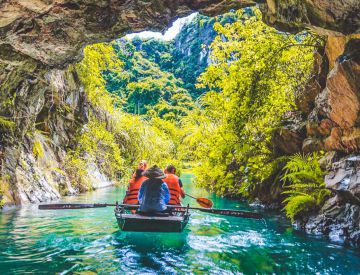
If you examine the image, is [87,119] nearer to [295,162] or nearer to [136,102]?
[295,162]

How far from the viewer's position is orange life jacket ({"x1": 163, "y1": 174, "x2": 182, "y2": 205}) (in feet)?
29.9

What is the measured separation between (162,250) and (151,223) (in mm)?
652

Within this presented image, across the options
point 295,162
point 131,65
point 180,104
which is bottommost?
point 295,162

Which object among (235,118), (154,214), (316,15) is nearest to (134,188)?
(154,214)

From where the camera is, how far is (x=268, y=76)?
34.3ft

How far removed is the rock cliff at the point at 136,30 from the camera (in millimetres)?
6293

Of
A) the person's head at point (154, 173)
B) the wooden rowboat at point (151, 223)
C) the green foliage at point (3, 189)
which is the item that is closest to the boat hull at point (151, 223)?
the wooden rowboat at point (151, 223)

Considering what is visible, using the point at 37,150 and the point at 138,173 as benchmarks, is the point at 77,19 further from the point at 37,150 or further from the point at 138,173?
the point at 37,150

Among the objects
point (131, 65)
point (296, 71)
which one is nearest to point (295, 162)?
point (296, 71)

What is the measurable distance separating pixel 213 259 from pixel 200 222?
3909 mm

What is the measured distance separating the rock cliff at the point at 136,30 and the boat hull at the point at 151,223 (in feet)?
11.4

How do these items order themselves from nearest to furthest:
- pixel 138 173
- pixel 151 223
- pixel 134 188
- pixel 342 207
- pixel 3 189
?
1. pixel 151 223
2. pixel 342 207
3. pixel 138 173
4. pixel 134 188
5. pixel 3 189

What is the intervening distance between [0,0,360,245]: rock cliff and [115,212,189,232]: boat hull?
348 centimetres

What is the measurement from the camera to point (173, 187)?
30.0 feet
